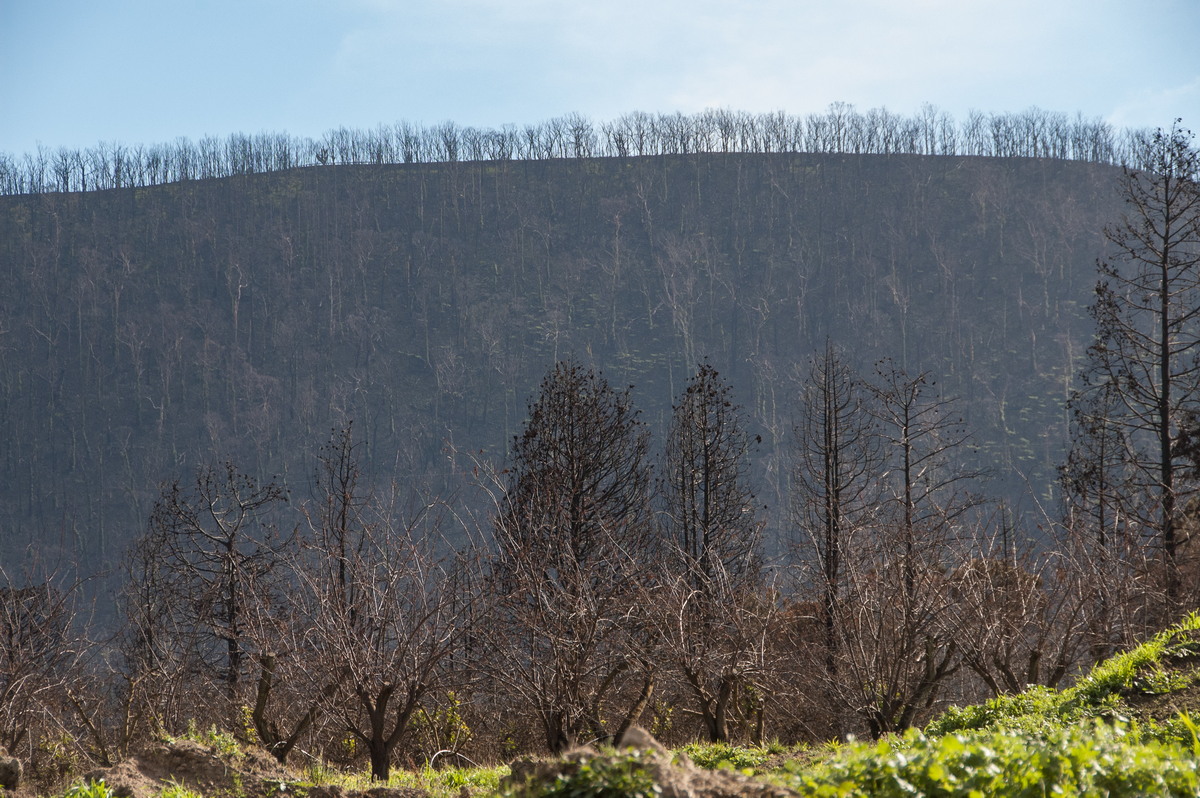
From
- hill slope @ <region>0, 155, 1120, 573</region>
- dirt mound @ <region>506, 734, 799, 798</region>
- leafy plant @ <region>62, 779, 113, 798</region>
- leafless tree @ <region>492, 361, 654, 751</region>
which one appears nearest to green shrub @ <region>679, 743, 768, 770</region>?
leafless tree @ <region>492, 361, 654, 751</region>

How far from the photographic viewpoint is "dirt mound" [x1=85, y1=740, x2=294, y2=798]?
24.1ft

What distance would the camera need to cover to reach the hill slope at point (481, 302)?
241ft

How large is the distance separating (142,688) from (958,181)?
319 feet

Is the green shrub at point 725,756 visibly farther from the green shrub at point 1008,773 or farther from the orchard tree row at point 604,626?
the green shrub at point 1008,773

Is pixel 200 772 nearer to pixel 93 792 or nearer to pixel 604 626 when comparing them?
pixel 93 792

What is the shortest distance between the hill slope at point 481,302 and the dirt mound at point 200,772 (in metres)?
59.1

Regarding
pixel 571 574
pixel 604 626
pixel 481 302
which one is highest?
pixel 481 302

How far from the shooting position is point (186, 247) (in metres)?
90.2

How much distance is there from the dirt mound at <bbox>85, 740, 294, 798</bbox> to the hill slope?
59.1 metres

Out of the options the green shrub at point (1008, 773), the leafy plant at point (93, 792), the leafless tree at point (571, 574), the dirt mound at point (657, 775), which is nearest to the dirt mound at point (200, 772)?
the leafy plant at point (93, 792)

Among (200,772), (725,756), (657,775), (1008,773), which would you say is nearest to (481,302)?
(725,756)

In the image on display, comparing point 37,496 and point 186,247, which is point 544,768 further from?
point 186,247

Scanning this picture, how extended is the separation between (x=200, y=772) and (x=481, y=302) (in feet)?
264

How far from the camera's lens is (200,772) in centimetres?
785
